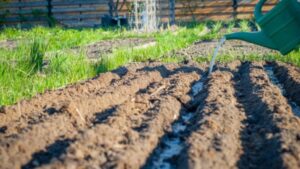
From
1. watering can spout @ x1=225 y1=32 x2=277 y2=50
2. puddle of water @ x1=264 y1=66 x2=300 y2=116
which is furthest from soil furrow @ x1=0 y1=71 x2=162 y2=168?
watering can spout @ x1=225 y1=32 x2=277 y2=50

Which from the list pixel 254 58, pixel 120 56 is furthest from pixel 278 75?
pixel 120 56

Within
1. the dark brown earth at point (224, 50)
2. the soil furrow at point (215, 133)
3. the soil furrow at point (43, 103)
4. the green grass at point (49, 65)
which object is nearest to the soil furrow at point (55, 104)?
the soil furrow at point (43, 103)

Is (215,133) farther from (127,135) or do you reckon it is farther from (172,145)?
(127,135)

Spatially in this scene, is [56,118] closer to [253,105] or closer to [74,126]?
[74,126]

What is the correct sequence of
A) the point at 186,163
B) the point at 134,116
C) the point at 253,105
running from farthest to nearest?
the point at 253,105
the point at 134,116
the point at 186,163

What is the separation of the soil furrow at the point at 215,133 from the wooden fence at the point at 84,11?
1201 cm

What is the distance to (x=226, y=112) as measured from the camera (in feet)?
11.3

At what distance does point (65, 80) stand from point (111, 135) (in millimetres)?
2224

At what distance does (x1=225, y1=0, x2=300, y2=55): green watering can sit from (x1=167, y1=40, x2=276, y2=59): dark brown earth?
2.08m

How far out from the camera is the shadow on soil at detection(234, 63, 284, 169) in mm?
2572

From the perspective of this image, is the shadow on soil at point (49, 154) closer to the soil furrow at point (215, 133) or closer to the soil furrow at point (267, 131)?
the soil furrow at point (215, 133)

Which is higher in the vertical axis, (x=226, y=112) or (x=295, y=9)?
(x=295, y=9)

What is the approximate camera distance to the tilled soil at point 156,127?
8.28 feet

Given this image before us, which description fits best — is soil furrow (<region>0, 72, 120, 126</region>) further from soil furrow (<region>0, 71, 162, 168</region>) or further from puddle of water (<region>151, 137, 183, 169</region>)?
puddle of water (<region>151, 137, 183, 169</region>)
